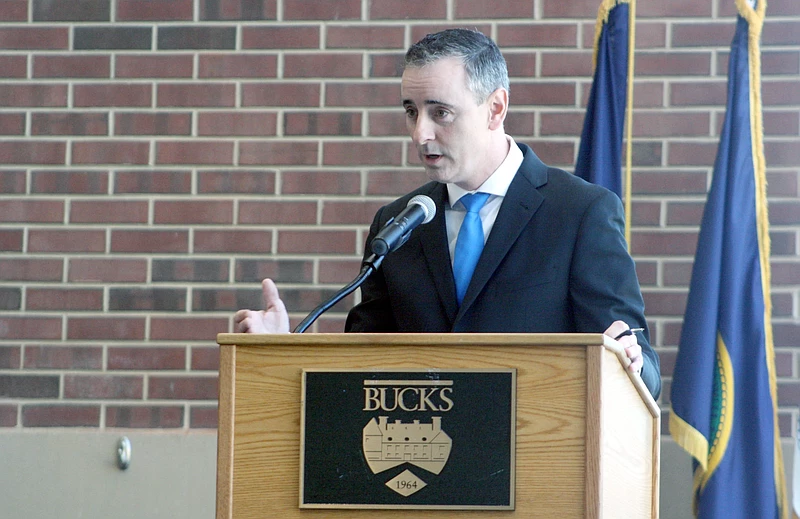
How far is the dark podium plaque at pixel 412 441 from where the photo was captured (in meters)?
1.46

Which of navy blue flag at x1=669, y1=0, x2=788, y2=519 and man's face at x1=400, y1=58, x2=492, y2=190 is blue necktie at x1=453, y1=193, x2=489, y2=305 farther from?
navy blue flag at x1=669, y1=0, x2=788, y2=519

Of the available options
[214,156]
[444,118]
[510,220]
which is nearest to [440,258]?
[510,220]

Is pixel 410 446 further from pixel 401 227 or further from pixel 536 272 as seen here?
pixel 536 272

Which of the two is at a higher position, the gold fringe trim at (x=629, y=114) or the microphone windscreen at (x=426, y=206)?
the gold fringe trim at (x=629, y=114)

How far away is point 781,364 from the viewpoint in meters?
2.95

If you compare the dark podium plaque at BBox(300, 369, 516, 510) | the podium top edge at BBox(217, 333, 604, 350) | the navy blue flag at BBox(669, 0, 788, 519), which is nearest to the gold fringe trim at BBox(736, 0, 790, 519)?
the navy blue flag at BBox(669, 0, 788, 519)

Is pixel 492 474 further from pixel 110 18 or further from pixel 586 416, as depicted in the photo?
pixel 110 18

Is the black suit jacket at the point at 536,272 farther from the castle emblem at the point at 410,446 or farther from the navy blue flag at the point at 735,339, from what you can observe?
the navy blue flag at the point at 735,339

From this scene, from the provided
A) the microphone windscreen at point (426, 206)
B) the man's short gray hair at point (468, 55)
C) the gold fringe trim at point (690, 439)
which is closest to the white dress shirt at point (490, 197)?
the man's short gray hair at point (468, 55)

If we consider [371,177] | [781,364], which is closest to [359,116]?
[371,177]

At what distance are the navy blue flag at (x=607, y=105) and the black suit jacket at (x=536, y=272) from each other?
2.22 ft

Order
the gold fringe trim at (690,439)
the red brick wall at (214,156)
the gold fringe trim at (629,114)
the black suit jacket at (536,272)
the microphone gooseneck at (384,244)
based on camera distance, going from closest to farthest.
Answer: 1. the microphone gooseneck at (384,244)
2. the black suit jacket at (536,272)
3. the gold fringe trim at (690,439)
4. the gold fringe trim at (629,114)
5. the red brick wall at (214,156)

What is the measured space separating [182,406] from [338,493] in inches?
69.5

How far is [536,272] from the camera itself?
2072mm
